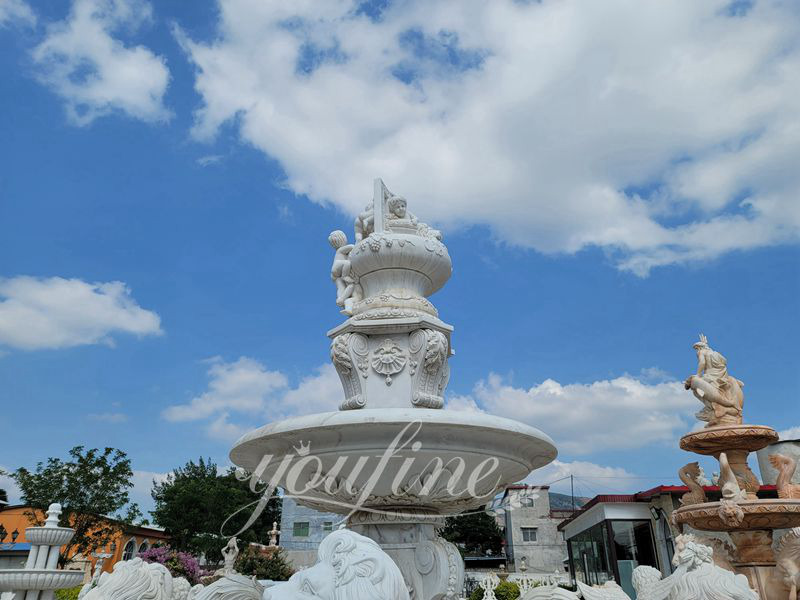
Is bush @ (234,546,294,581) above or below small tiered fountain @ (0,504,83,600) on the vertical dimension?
below

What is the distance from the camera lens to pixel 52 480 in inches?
741

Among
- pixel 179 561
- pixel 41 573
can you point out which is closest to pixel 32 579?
pixel 41 573

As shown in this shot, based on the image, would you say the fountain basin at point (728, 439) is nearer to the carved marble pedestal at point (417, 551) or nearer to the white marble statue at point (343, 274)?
the carved marble pedestal at point (417, 551)

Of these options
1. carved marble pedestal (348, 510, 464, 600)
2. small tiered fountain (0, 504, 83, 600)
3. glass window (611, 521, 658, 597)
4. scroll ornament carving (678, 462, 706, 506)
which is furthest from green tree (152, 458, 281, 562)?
carved marble pedestal (348, 510, 464, 600)

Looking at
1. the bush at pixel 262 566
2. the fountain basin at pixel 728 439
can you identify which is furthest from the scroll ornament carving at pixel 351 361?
the bush at pixel 262 566

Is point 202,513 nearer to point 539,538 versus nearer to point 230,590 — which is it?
point 539,538

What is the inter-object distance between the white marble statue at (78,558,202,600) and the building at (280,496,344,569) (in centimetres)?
2717

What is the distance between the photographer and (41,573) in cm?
736

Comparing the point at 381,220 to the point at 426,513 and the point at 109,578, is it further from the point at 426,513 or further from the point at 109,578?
the point at 109,578

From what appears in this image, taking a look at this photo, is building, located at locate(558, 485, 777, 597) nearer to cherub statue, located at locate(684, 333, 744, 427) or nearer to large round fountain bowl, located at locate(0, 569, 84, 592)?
cherub statue, located at locate(684, 333, 744, 427)

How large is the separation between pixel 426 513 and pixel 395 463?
89 centimetres

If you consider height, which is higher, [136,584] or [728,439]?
[728,439]

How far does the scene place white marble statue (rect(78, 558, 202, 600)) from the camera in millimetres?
3049

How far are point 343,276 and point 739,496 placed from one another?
20.6ft
